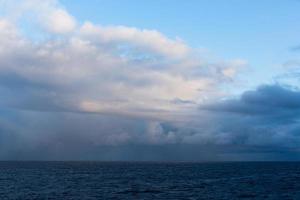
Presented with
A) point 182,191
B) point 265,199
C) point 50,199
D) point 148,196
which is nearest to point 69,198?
point 50,199

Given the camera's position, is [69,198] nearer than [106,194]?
Yes

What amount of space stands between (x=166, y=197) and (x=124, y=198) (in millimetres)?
8730

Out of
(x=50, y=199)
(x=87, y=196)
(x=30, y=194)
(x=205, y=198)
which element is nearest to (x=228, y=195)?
(x=205, y=198)

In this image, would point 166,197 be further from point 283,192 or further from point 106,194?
point 283,192

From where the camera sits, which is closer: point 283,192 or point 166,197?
point 166,197

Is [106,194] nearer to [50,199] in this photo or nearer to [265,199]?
[50,199]

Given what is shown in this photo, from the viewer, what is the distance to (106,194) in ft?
303

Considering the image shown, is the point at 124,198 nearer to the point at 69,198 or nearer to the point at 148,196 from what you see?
the point at 148,196

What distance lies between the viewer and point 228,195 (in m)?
91.6

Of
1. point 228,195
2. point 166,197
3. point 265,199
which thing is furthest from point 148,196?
point 265,199

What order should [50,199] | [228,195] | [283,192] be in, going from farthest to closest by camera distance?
[283,192] < [228,195] < [50,199]

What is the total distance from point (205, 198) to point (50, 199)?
103 feet

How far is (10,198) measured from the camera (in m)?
84.4

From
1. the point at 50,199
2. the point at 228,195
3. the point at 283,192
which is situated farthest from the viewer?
the point at 283,192
